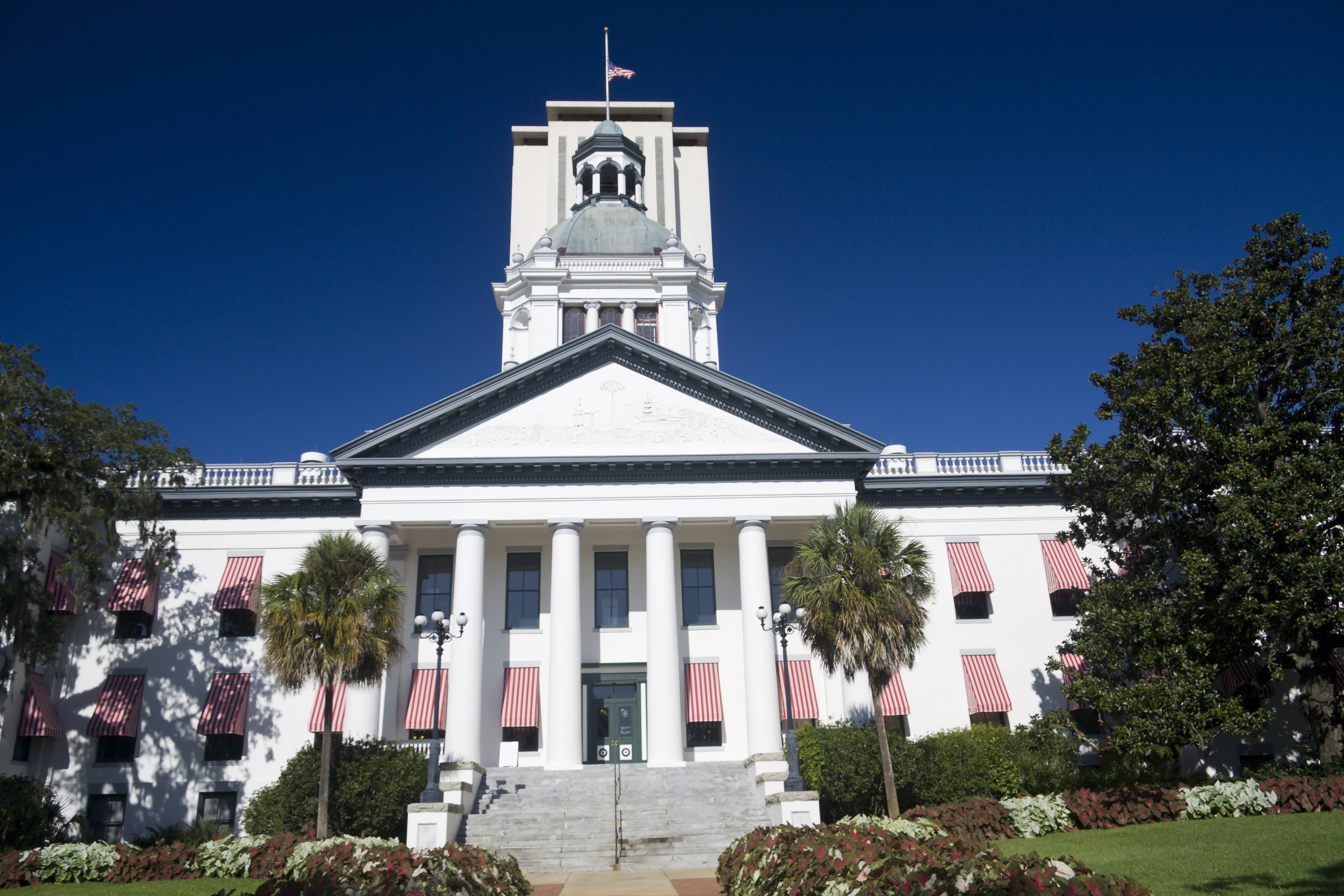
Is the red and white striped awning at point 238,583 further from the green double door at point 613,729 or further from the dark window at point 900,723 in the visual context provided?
the dark window at point 900,723

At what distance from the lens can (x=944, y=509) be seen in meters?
33.0

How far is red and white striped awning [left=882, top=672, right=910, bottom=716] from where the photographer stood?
2989cm

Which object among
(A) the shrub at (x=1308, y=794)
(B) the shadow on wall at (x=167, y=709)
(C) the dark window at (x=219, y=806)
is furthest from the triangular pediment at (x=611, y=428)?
(A) the shrub at (x=1308, y=794)

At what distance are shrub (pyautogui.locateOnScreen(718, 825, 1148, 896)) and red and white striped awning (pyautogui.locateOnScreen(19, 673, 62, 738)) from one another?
20915 millimetres

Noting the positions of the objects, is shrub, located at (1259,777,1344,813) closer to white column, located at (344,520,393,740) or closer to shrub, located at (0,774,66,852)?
white column, located at (344,520,393,740)

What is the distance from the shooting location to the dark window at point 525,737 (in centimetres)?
2961

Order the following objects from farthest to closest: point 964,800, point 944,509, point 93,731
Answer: point 944,509
point 93,731
point 964,800

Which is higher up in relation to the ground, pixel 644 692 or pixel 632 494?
pixel 632 494

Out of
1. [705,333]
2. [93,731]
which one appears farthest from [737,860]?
[705,333]

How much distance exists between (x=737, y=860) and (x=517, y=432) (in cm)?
1662

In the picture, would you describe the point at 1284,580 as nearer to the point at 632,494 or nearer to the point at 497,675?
the point at 632,494

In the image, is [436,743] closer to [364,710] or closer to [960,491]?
[364,710]

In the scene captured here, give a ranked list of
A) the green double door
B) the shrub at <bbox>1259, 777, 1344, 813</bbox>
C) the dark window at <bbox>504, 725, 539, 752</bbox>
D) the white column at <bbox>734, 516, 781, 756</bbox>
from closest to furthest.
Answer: the shrub at <bbox>1259, 777, 1344, 813</bbox>
the white column at <bbox>734, 516, 781, 756</bbox>
the dark window at <bbox>504, 725, 539, 752</bbox>
the green double door

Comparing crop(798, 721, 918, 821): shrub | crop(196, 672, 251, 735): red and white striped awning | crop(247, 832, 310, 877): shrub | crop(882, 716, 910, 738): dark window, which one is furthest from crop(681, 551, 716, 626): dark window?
crop(247, 832, 310, 877): shrub
